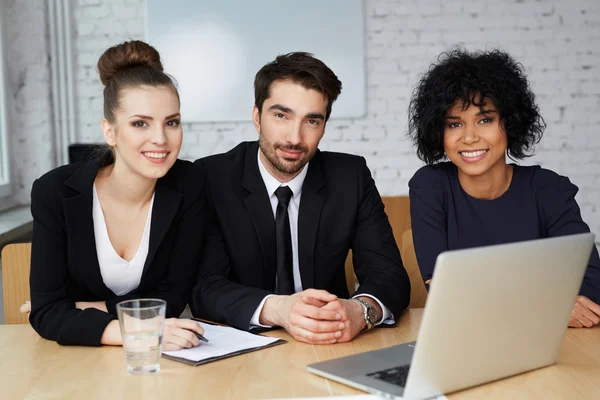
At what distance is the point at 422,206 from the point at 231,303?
70cm

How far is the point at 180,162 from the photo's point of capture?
2086 millimetres

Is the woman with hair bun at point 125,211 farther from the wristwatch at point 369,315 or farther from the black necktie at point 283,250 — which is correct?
the wristwatch at point 369,315

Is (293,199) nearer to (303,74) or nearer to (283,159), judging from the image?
(283,159)

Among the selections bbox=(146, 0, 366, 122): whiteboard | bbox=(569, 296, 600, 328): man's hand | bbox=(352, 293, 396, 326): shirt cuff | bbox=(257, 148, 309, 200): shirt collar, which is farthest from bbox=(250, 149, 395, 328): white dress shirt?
bbox=(146, 0, 366, 122): whiteboard

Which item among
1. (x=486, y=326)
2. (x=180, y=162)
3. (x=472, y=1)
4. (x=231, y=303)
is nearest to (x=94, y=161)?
(x=180, y=162)

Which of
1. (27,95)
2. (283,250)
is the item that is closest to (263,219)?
(283,250)

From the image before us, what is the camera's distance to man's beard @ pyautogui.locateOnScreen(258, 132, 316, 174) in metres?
2.16

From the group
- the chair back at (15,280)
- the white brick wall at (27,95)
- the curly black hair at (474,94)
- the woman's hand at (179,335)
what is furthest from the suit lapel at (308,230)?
the white brick wall at (27,95)

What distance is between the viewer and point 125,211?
1.95m

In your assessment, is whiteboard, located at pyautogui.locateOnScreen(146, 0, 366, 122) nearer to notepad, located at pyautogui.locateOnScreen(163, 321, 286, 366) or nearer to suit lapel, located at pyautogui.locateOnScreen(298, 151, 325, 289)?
suit lapel, located at pyautogui.locateOnScreen(298, 151, 325, 289)

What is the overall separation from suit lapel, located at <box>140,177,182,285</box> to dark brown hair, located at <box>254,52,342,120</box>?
1.55ft

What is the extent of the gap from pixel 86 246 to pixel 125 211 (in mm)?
154

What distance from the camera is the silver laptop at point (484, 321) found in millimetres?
1094

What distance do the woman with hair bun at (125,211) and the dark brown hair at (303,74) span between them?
392mm
